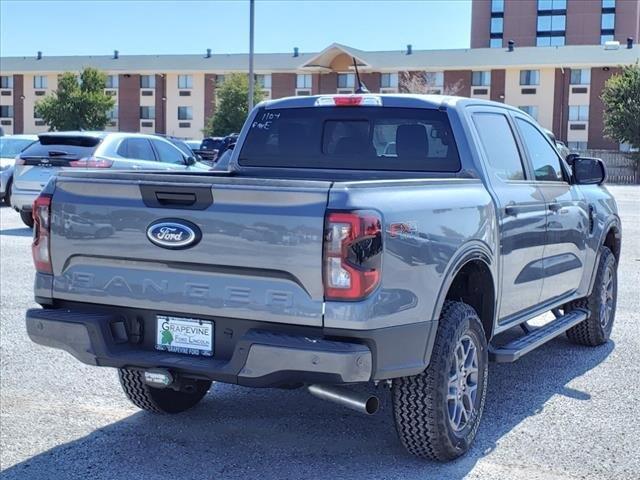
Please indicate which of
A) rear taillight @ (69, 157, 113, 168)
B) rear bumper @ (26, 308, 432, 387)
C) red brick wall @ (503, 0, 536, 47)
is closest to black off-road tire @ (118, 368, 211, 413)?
rear bumper @ (26, 308, 432, 387)

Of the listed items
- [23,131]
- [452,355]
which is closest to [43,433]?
[452,355]

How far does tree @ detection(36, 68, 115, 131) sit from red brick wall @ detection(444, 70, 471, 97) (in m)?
24.3

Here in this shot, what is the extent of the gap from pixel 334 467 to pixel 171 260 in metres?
1.44

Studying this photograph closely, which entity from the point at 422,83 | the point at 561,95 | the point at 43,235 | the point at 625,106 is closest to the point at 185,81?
the point at 422,83

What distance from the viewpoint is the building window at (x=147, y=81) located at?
70.1 metres

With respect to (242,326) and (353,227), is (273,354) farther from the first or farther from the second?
(353,227)

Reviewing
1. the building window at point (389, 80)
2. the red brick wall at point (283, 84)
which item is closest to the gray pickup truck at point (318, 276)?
the building window at point (389, 80)

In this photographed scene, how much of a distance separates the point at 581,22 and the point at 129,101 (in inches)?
2026

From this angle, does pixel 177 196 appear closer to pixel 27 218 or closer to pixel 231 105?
pixel 27 218

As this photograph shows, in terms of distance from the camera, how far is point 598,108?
59.8 meters

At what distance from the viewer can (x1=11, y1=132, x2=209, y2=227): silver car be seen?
1489 centimetres

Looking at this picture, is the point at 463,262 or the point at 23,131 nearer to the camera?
the point at 463,262

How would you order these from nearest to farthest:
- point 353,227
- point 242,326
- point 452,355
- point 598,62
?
1. point 353,227
2. point 242,326
3. point 452,355
4. point 598,62

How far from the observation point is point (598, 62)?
194 feet
